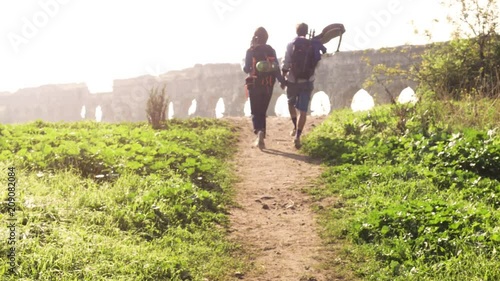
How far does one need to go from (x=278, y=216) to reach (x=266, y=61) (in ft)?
14.1

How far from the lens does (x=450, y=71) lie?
38.3 ft

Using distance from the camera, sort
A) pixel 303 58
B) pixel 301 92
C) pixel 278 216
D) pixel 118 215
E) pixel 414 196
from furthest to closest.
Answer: pixel 301 92, pixel 303 58, pixel 278 216, pixel 414 196, pixel 118 215

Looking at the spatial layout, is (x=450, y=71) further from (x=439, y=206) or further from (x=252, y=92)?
(x=439, y=206)

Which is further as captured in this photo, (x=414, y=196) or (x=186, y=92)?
(x=186, y=92)

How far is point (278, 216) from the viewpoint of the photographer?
604cm

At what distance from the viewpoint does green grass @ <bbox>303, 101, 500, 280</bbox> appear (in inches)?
165

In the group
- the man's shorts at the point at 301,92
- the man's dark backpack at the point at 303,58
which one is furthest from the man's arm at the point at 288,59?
the man's shorts at the point at 301,92

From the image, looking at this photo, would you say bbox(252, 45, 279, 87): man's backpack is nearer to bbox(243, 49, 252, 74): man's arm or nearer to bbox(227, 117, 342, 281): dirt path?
bbox(243, 49, 252, 74): man's arm

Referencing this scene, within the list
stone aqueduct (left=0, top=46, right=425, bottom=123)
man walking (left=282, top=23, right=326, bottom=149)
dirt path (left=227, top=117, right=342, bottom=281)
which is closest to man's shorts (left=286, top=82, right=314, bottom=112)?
man walking (left=282, top=23, right=326, bottom=149)

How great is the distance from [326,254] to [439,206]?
119 centimetres

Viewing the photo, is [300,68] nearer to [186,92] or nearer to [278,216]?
[278,216]

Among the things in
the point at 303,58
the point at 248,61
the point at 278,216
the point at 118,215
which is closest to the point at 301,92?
the point at 303,58

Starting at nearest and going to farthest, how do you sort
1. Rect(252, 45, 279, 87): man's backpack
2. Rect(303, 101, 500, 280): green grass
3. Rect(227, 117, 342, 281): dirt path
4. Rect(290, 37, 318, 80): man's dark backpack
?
1. Rect(303, 101, 500, 280): green grass
2. Rect(227, 117, 342, 281): dirt path
3. Rect(290, 37, 318, 80): man's dark backpack
4. Rect(252, 45, 279, 87): man's backpack

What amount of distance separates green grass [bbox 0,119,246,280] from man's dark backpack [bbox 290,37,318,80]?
7.75 feet
